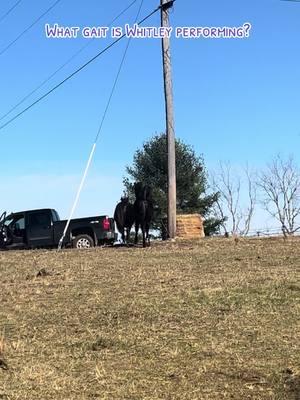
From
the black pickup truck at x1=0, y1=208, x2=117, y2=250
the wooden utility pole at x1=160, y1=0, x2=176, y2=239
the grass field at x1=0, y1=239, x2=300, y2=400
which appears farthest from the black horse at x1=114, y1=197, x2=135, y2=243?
the grass field at x1=0, y1=239, x2=300, y2=400

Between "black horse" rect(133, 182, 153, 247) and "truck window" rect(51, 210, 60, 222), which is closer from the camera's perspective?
"black horse" rect(133, 182, 153, 247)

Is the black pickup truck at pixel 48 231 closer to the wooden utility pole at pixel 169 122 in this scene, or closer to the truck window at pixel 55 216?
the truck window at pixel 55 216

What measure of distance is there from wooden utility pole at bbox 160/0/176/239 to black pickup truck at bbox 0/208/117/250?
3.41m

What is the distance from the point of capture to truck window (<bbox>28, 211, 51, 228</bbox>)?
24.5 metres

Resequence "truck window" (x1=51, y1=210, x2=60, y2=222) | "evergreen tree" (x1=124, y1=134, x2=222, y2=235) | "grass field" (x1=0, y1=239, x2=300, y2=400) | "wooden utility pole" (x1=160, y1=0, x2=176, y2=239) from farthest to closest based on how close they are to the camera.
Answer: "evergreen tree" (x1=124, y1=134, x2=222, y2=235)
"truck window" (x1=51, y1=210, x2=60, y2=222)
"wooden utility pole" (x1=160, y1=0, x2=176, y2=239)
"grass field" (x1=0, y1=239, x2=300, y2=400)

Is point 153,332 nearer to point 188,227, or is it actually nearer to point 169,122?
point 169,122

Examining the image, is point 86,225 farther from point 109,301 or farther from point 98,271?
point 109,301

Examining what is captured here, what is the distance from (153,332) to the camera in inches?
298

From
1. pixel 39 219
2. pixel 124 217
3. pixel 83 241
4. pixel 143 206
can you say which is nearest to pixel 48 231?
pixel 39 219

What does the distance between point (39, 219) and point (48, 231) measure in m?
0.64

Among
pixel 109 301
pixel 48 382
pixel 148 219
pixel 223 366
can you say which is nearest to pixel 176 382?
pixel 223 366

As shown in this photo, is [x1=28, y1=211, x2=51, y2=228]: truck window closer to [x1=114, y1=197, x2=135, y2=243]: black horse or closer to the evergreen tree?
[x1=114, y1=197, x2=135, y2=243]: black horse

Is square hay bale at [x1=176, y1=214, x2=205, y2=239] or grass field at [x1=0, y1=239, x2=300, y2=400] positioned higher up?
square hay bale at [x1=176, y1=214, x2=205, y2=239]

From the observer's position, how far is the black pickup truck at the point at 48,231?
23688 mm
